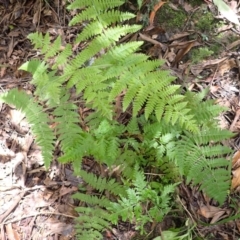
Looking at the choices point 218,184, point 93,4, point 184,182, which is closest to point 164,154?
point 184,182

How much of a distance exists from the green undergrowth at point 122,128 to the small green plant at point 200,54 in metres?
0.52

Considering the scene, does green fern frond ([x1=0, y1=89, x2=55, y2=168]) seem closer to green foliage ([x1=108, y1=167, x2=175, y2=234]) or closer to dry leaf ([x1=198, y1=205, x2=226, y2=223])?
green foliage ([x1=108, y1=167, x2=175, y2=234])

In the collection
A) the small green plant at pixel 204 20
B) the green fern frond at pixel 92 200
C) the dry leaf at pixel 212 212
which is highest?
the small green plant at pixel 204 20

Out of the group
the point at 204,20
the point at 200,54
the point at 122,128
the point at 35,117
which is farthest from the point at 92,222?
the point at 204,20

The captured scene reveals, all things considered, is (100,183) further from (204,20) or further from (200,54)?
(204,20)

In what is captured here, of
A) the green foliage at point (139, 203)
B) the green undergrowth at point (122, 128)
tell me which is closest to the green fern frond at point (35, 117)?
the green undergrowth at point (122, 128)

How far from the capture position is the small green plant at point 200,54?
3221mm

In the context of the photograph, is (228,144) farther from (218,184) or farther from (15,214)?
→ (15,214)

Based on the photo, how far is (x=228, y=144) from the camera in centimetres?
301

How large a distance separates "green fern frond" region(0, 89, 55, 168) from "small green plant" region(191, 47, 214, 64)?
1.43 m

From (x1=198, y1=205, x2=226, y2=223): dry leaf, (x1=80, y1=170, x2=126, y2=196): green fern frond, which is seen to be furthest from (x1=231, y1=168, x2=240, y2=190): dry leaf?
(x1=80, y1=170, x2=126, y2=196): green fern frond

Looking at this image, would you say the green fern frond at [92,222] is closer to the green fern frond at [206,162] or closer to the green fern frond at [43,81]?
the green fern frond at [206,162]

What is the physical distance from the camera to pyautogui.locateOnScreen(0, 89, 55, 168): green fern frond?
105 inches

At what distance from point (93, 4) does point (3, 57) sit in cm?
134
